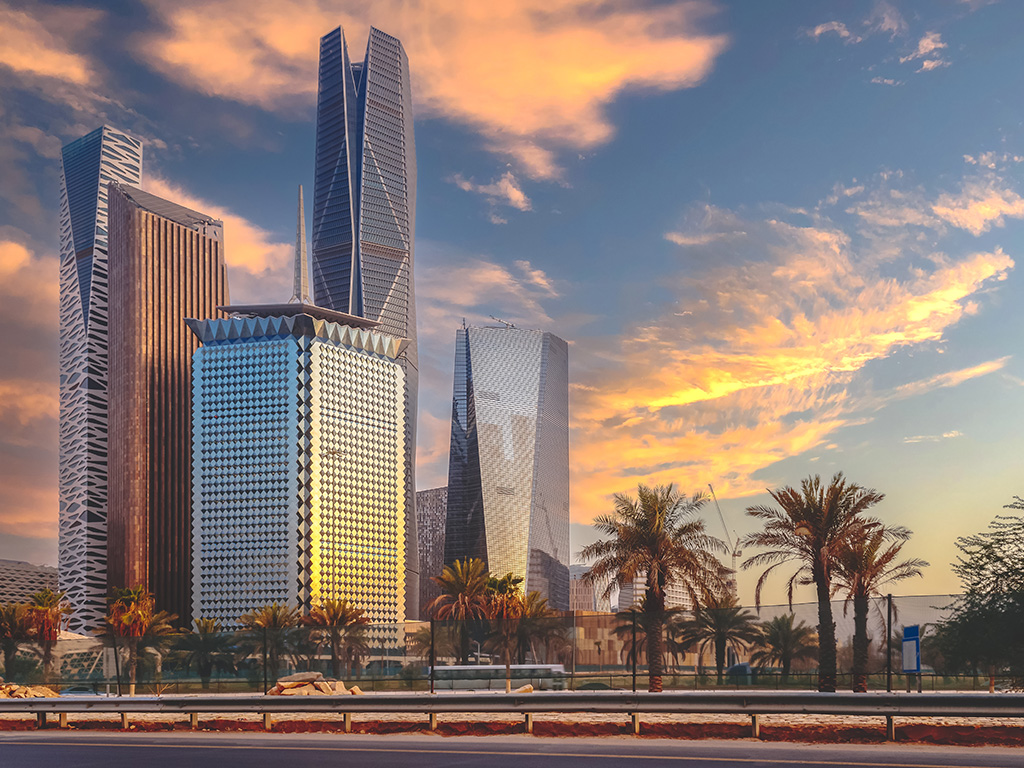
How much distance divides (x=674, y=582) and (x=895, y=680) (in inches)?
884

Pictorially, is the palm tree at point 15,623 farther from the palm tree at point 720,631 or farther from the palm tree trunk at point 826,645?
the palm tree trunk at point 826,645

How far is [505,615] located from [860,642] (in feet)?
171

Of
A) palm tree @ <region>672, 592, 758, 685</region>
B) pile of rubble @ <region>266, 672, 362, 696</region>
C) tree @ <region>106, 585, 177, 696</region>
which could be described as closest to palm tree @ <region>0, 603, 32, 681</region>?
tree @ <region>106, 585, 177, 696</region>

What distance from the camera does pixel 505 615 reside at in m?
78.2

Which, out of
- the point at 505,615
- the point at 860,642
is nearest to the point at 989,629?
the point at 860,642

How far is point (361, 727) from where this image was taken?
24984mm

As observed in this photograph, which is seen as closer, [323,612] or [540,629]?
[540,629]

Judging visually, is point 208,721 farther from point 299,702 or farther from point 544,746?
point 544,746

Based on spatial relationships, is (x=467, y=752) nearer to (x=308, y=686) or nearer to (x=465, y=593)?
(x=308, y=686)

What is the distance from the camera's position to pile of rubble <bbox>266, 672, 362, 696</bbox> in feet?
99.5

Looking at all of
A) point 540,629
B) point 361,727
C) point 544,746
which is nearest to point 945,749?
point 544,746

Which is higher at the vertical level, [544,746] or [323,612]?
[544,746]

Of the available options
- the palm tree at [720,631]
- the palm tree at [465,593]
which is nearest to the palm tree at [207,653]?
the palm tree at [720,631]

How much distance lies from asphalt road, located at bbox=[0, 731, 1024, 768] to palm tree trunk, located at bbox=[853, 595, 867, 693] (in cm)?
827
